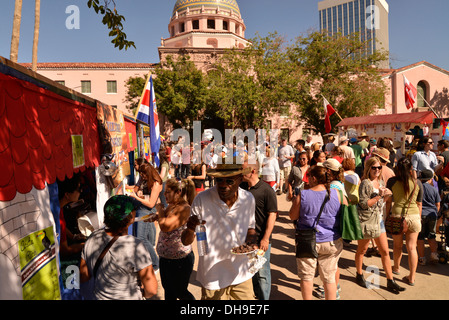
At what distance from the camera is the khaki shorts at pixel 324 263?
10.7 feet

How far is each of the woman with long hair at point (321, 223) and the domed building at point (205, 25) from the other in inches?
1445

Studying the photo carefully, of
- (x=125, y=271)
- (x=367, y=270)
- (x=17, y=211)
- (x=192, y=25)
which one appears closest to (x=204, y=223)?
(x=125, y=271)

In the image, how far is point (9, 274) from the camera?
1.94m

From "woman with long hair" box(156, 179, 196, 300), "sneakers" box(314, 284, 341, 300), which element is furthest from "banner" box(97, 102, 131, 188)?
"sneakers" box(314, 284, 341, 300)

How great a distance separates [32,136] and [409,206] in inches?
184

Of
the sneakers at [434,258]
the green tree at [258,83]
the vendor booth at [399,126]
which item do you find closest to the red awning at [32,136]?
the sneakers at [434,258]

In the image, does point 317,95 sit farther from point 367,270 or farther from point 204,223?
point 204,223

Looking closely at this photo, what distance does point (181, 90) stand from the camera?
2911 centimetres

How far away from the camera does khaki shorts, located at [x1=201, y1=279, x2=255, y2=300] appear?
8.73 ft

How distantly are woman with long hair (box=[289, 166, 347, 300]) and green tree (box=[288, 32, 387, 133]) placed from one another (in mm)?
23694

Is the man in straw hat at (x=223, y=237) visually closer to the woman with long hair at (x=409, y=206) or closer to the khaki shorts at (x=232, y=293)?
the khaki shorts at (x=232, y=293)

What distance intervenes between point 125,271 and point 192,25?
44057 mm

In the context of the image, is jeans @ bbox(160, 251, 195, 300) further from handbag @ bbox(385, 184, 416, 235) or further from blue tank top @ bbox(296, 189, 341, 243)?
handbag @ bbox(385, 184, 416, 235)

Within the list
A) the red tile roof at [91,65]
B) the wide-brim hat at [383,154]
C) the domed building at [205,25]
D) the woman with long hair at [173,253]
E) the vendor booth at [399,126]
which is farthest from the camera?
the domed building at [205,25]
